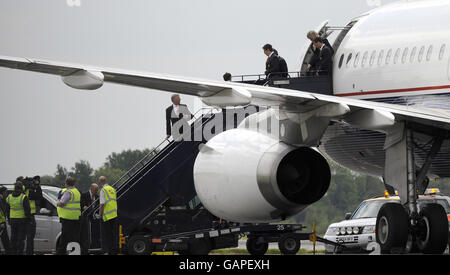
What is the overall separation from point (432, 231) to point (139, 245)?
1014cm

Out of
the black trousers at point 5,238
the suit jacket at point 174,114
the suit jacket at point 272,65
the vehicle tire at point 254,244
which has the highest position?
the suit jacket at point 272,65

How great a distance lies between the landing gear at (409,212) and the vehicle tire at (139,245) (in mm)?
9434

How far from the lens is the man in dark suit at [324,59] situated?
65.8ft

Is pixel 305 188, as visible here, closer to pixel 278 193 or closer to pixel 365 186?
pixel 278 193

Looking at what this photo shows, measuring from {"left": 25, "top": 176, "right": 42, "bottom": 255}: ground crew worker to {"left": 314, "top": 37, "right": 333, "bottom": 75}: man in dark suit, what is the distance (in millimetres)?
7704

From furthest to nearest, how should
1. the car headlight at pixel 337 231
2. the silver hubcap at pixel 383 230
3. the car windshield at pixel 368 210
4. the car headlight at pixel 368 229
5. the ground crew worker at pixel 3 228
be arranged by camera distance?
the car windshield at pixel 368 210
the ground crew worker at pixel 3 228
the car headlight at pixel 337 231
the car headlight at pixel 368 229
the silver hubcap at pixel 383 230

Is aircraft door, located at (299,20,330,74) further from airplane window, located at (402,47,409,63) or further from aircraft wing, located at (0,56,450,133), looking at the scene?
aircraft wing, located at (0,56,450,133)

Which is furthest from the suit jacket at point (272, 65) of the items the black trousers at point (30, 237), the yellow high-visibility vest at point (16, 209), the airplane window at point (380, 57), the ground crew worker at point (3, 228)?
the ground crew worker at point (3, 228)

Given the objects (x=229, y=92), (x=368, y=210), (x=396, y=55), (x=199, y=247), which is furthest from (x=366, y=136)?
(x=199, y=247)

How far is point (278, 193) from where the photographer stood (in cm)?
1598

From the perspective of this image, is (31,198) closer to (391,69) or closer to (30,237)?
(30,237)

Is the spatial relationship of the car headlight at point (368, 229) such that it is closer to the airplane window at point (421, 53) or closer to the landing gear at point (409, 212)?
the airplane window at point (421, 53)

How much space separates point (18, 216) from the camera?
22953 mm
